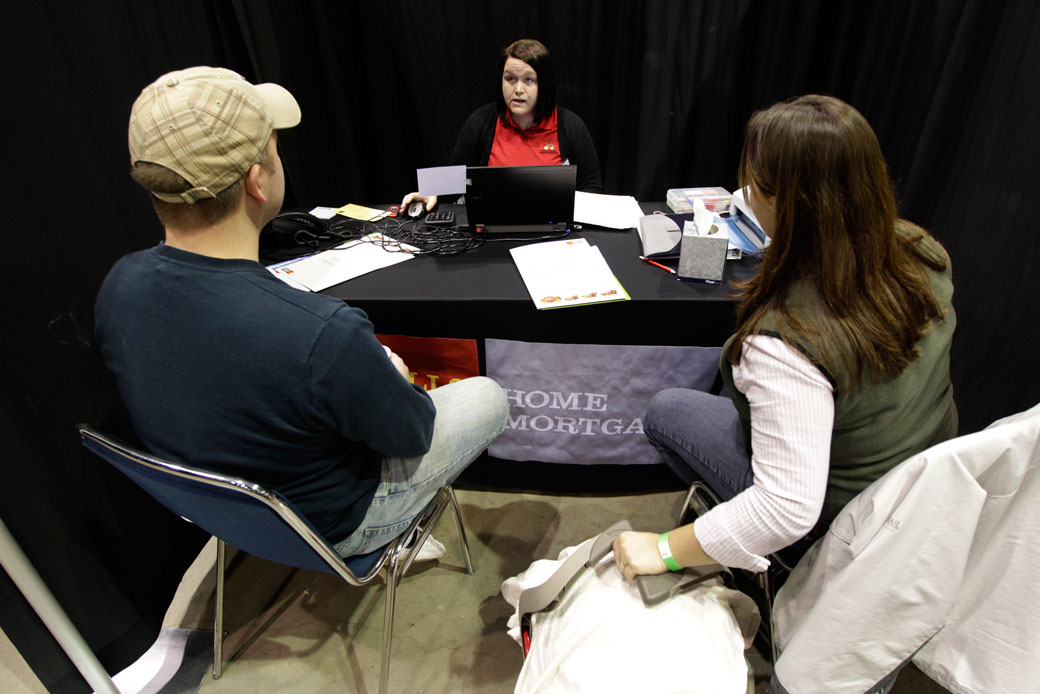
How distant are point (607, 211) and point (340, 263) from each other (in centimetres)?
88

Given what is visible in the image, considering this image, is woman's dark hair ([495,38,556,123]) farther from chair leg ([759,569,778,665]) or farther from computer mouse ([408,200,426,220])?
chair leg ([759,569,778,665])

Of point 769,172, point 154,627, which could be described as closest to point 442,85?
point 769,172

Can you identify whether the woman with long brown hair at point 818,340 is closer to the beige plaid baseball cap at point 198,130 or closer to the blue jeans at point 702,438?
the blue jeans at point 702,438

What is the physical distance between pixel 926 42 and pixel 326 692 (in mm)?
2820

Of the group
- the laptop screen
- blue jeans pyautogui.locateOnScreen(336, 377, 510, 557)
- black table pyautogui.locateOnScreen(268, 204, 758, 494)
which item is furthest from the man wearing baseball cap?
the laptop screen

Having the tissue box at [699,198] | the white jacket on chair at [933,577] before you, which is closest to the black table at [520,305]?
the tissue box at [699,198]

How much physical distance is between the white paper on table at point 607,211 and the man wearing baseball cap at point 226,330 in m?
1.06

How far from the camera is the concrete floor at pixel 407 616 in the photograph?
4.37ft

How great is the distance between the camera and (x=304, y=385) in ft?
2.46

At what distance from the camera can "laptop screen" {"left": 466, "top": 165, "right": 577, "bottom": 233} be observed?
1.55m

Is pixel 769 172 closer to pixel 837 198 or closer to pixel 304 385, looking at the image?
pixel 837 198

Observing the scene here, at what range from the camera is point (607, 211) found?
1.81 m

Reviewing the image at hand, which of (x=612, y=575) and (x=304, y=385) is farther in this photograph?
(x=612, y=575)

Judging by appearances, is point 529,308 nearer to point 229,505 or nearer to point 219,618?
point 229,505
